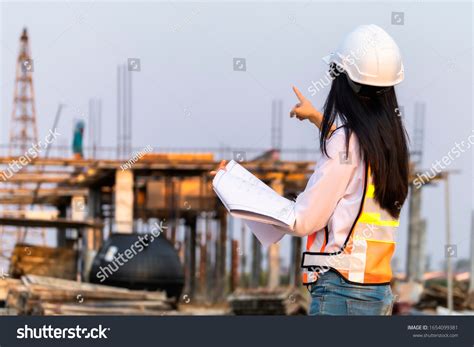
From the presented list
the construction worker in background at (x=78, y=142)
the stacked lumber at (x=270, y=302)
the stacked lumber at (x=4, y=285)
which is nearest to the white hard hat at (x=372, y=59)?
the stacked lumber at (x=4, y=285)

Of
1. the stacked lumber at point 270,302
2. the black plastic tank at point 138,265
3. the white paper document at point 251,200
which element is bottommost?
the stacked lumber at point 270,302

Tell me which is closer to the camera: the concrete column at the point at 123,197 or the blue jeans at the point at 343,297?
the blue jeans at the point at 343,297

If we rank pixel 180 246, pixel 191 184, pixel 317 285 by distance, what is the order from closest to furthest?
1. pixel 317 285
2. pixel 191 184
3. pixel 180 246

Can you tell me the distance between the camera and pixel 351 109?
3502 millimetres

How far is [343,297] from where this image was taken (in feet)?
11.1

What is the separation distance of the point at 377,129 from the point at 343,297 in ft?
1.73

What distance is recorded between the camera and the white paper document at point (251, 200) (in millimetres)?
3400

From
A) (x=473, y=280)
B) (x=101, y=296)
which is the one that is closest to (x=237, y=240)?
(x=473, y=280)

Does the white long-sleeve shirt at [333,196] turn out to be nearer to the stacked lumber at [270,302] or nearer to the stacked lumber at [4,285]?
the stacked lumber at [4,285]

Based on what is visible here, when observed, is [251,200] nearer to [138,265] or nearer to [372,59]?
[372,59]

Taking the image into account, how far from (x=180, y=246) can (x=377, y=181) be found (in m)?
A: 38.5
